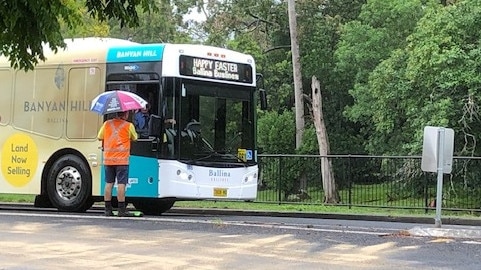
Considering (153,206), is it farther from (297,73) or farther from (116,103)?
(297,73)

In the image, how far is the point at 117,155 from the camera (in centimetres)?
1187

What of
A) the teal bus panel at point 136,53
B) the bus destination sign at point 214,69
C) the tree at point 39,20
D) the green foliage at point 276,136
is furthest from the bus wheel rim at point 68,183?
the green foliage at point 276,136

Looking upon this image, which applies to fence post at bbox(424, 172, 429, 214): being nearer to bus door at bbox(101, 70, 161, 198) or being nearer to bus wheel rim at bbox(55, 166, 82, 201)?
bus door at bbox(101, 70, 161, 198)

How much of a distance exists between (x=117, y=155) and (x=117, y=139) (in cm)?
27

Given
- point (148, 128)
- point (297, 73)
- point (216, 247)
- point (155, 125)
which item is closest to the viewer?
point (216, 247)

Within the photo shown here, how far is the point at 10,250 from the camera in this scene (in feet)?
26.6

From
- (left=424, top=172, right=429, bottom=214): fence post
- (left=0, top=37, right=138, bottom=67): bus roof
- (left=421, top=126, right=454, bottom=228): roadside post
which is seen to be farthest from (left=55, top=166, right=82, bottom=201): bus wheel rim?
(left=424, top=172, right=429, bottom=214): fence post

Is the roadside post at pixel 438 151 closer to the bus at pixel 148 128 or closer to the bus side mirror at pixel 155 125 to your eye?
the bus at pixel 148 128

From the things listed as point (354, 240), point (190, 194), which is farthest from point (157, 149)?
point (354, 240)

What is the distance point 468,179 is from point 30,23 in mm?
15465

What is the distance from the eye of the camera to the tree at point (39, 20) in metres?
4.43

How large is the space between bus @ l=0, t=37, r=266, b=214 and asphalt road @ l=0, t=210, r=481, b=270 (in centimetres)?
232

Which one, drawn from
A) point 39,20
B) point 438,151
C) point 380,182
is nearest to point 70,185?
point 438,151

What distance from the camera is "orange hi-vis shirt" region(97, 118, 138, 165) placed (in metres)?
11.9
